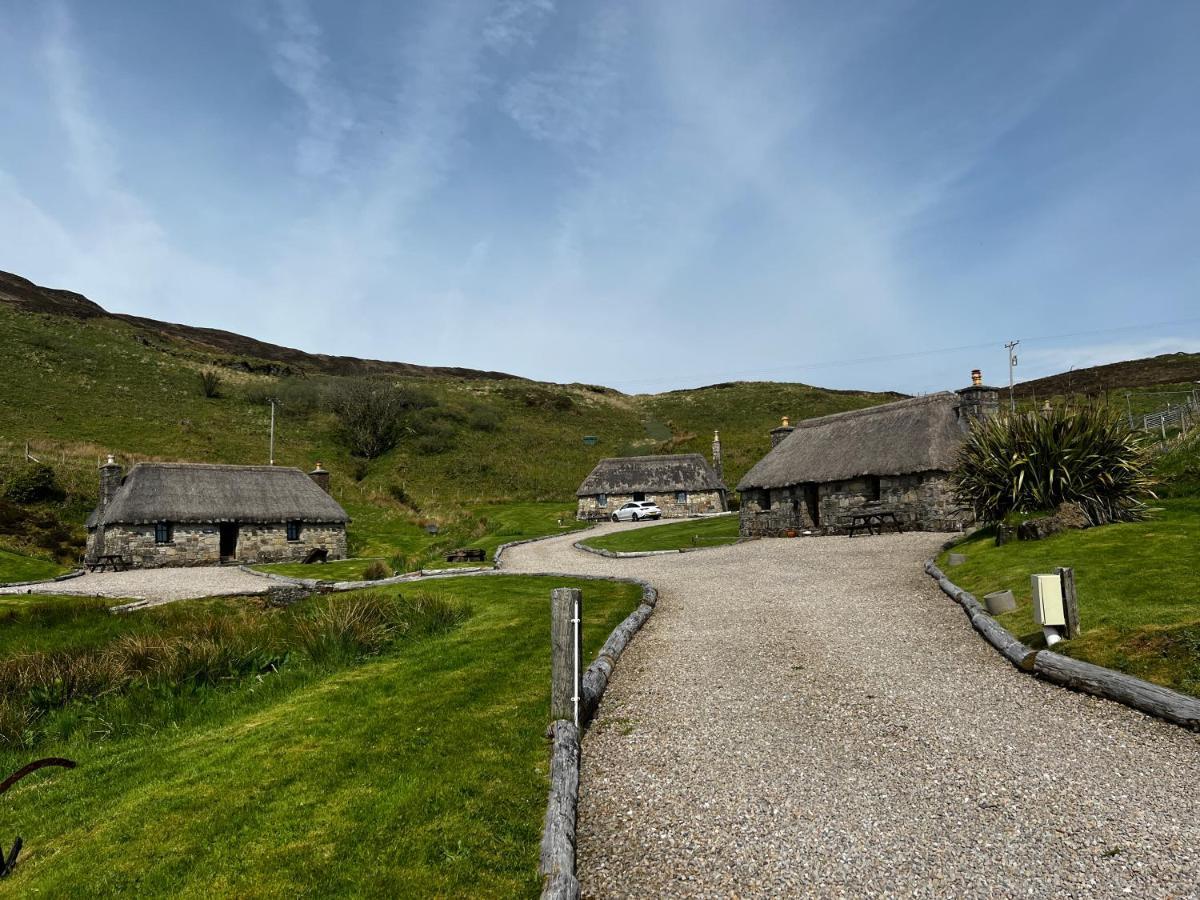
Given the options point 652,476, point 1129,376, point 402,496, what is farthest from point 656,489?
point 1129,376

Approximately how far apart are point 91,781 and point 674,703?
22.4 ft

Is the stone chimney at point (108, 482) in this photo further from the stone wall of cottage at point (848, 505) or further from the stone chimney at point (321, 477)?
the stone wall of cottage at point (848, 505)

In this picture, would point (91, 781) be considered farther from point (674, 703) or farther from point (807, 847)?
point (807, 847)

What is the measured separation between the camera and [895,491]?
29.8 m

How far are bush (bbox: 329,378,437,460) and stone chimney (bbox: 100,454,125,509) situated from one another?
3350 centimetres

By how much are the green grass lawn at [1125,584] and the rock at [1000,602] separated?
14cm

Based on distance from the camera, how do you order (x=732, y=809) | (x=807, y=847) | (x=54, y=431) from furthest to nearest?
(x=54, y=431) → (x=732, y=809) → (x=807, y=847)

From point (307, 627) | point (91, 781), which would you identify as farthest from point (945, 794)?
point (307, 627)

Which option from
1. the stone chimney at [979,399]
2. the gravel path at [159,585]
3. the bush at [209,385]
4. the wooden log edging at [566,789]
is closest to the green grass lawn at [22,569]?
the gravel path at [159,585]

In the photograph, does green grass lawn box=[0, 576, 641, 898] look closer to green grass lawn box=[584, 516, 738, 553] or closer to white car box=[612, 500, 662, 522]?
green grass lawn box=[584, 516, 738, 553]

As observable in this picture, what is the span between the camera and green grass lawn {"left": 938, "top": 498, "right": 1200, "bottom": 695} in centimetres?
886

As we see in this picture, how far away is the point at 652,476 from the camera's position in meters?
55.0

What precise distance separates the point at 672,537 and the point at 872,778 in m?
28.5

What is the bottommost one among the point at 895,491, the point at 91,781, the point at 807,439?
the point at 91,781
